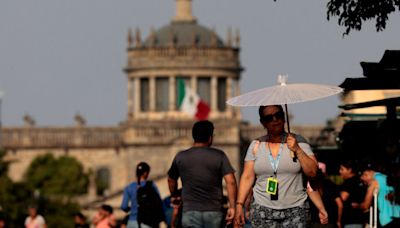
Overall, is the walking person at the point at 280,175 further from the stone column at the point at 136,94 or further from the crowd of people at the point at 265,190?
the stone column at the point at 136,94

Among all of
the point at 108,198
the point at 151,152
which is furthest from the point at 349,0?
the point at 151,152

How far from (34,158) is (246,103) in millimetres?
100175

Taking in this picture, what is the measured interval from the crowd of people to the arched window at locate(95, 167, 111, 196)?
89.9 meters

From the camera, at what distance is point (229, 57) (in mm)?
123750

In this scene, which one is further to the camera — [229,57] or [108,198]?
[229,57]

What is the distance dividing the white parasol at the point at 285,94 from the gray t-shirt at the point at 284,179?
0.39 m

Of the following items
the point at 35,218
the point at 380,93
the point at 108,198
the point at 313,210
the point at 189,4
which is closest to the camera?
the point at 313,210

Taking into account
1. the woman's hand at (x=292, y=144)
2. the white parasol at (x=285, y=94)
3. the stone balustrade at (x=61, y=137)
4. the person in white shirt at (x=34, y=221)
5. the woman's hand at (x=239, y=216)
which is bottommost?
the stone balustrade at (x=61, y=137)

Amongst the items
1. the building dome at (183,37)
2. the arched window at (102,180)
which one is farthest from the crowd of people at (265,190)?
the building dome at (183,37)

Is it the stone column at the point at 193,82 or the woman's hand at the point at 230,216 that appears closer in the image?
the woman's hand at the point at 230,216

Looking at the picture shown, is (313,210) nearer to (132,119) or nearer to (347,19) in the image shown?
(347,19)

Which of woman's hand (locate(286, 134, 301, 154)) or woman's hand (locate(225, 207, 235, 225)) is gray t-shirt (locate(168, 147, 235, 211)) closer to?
woman's hand (locate(225, 207, 235, 225))

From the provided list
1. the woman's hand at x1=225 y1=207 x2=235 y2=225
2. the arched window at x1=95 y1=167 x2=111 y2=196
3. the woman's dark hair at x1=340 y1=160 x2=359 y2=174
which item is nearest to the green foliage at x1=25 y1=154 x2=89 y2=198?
the arched window at x1=95 y1=167 x2=111 y2=196

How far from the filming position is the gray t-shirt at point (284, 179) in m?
20.2
